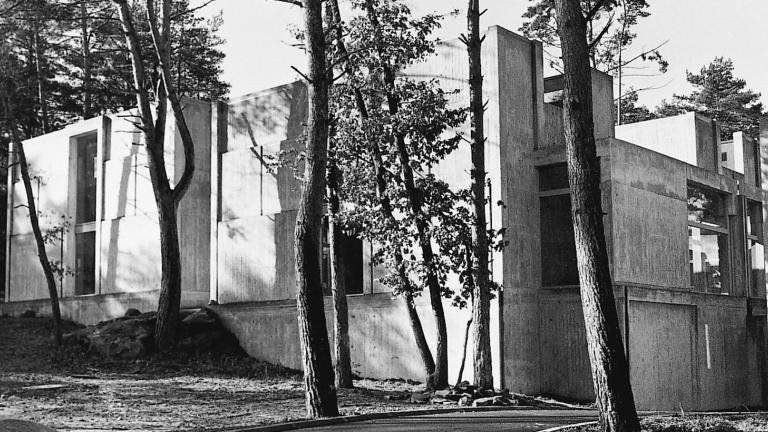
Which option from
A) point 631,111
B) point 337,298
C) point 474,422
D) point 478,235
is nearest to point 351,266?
point 337,298

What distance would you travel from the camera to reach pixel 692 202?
22078 mm

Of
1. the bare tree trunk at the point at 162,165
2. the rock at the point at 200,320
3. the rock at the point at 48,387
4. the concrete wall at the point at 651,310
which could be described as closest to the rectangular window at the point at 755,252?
the concrete wall at the point at 651,310

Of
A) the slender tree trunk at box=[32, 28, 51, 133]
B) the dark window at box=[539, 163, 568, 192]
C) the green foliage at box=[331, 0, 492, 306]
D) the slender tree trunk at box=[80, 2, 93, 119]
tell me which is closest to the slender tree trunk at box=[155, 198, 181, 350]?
the green foliage at box=[331, 0, 492, 306]

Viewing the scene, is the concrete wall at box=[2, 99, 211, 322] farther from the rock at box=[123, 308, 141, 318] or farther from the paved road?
the paved road

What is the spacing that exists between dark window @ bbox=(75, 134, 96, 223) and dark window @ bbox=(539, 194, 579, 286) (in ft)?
49.7

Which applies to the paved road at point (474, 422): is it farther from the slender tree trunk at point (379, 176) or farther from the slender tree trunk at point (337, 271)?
the slender tree trunk at point (337, 271)

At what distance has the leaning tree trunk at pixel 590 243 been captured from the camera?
9.40 m

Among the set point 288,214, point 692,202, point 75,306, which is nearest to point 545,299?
point 692,202

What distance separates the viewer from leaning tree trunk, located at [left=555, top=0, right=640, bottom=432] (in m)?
9.40

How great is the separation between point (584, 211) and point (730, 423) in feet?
8.83

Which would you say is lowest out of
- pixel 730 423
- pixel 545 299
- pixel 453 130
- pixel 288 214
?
pixel 730 423

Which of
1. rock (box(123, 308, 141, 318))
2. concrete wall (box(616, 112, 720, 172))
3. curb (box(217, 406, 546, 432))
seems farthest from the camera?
concrete wall (box(616, 112, 720, 172))

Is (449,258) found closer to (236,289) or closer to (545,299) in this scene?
(545,299)

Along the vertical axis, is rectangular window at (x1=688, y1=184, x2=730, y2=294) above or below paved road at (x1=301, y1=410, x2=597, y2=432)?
above
